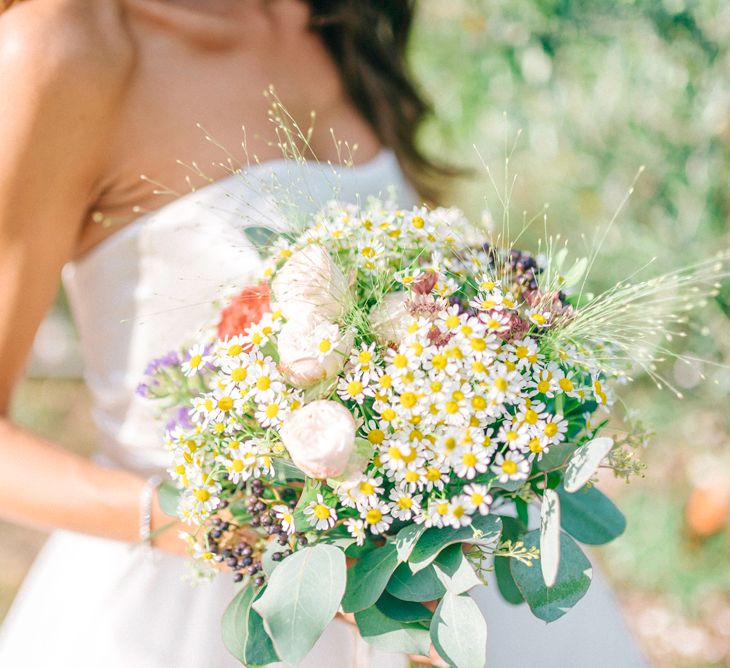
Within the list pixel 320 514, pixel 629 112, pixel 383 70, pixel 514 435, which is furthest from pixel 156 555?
pixel 629 112

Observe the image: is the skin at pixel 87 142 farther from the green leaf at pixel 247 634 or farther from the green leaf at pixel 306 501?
the green leaf at pixel 306 501

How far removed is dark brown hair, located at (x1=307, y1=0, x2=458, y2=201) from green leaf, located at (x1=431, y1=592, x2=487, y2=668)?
1357 millimetres

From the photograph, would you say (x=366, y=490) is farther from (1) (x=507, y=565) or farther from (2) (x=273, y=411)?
(1) (x=507, y=565)

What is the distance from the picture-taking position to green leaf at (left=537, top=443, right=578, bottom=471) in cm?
97

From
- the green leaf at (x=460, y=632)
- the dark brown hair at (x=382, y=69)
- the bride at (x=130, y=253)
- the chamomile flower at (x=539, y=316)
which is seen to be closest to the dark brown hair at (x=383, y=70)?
the dark brown hair at (x=382, y=69)

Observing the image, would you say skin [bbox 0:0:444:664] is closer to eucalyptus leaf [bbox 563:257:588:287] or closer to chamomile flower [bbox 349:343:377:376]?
chamomile flower [bbox 349:343:377:376]

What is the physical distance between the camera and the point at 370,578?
3.17 ft

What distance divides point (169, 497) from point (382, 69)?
4.73 feet

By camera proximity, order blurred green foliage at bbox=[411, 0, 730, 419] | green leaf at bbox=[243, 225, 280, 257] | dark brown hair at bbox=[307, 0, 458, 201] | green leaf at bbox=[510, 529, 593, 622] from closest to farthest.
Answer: green leaf at bbox=[510, 529, 593, 622], green leaf at bbox=[243, 225, 280, 257], dark brown hair at bbox=[307, 0, 458, 201], blurred green foliage at bbox=[411, 0, 730, 419]

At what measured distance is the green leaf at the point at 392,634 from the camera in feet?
3.25

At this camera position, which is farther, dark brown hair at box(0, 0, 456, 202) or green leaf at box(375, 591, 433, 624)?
dark brown hair at box(0, 0, 456, 202)

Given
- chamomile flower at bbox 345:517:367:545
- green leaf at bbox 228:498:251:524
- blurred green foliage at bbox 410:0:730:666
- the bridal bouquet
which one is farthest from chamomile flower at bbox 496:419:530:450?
blurred green foliage at bbox 410:0:730:666

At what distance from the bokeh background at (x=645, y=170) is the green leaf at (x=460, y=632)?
1.37 meters

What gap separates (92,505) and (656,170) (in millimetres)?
2207
